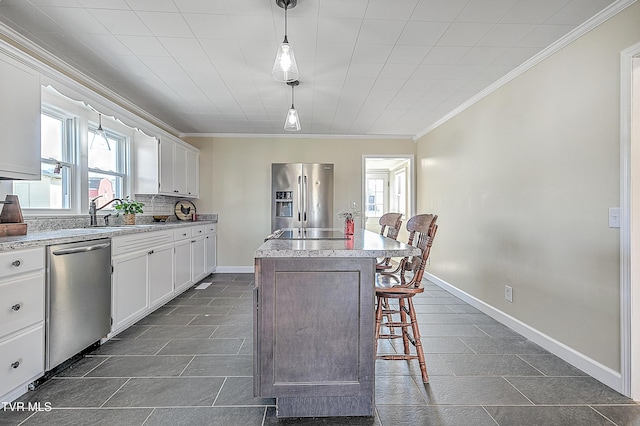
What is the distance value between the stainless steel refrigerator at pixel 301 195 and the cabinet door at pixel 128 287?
2.24 metres

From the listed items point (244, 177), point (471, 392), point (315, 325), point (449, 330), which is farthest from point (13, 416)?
point (244, 177)

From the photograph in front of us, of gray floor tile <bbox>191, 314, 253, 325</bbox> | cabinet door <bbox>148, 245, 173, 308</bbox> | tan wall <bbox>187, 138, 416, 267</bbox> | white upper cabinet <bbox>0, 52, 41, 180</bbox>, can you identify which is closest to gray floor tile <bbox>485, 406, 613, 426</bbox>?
gray floor tile <bbox>191, 314, 253, 325</bbox>

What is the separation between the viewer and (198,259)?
4.32 meters

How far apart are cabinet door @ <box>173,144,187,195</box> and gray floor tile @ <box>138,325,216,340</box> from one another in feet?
7.06

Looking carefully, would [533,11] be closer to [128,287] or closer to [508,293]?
[508,293]

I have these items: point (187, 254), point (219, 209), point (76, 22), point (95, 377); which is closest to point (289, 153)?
point (219, 209)

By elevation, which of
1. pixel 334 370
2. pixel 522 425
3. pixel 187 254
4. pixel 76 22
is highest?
pixel 76 22

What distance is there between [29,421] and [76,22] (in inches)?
95.5

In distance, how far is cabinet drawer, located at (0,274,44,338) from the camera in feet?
5.30

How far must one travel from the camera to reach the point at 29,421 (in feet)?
5.09

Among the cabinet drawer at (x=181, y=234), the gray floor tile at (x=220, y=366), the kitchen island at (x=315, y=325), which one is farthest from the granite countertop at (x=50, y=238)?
the kitchen island at (x=315, y=325)

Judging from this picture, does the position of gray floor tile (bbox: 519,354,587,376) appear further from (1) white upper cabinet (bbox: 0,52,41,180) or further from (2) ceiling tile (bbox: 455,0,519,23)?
Result: (1) white upper cabinet (bbox: 0,52,41,180)

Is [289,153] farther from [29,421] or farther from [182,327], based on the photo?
[29,421]

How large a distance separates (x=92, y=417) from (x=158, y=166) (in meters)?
2.98
